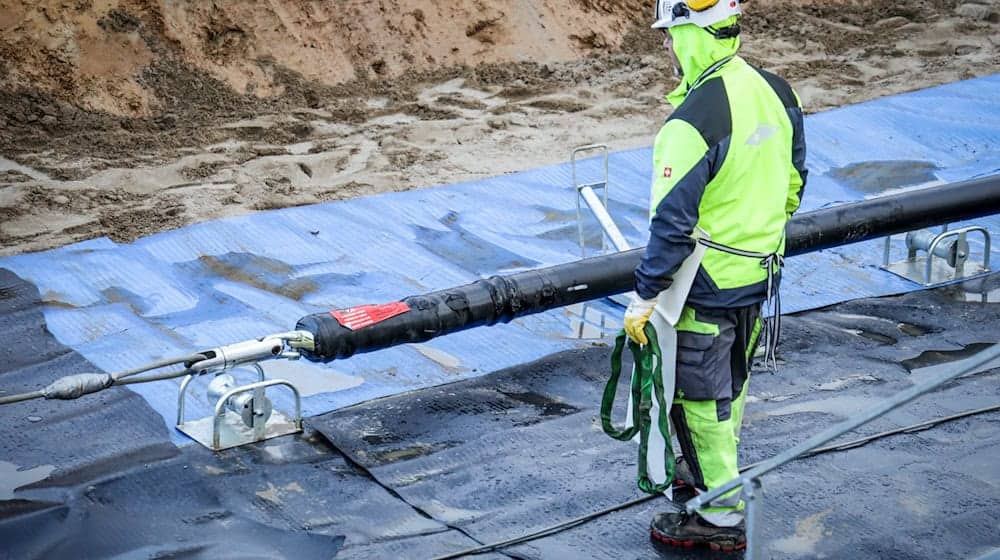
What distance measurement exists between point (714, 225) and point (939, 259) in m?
3.45

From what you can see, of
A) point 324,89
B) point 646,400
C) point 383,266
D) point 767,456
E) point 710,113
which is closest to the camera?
point 710,113

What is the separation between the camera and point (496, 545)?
12.8 ft

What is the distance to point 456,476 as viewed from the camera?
4.40 metres

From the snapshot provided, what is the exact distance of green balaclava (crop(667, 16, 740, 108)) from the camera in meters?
3.66

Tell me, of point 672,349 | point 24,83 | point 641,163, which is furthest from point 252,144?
point 672,349

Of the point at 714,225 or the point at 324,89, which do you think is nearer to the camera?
the point at 714,225

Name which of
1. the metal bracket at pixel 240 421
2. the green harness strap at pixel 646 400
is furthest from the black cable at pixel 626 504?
the metal bracket at pixel 240 421

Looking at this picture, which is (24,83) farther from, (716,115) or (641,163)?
→ (716,115)

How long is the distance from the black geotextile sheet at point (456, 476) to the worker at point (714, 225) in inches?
13.5

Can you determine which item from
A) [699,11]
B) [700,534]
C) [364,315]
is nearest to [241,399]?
[364,315]

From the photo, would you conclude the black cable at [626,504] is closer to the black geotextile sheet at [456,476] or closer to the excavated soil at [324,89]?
the black geotextile sheet at [456,476]

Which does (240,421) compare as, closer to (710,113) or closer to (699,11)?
(710,113)

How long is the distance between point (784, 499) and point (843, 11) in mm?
9456

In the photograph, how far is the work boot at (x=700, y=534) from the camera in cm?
386
